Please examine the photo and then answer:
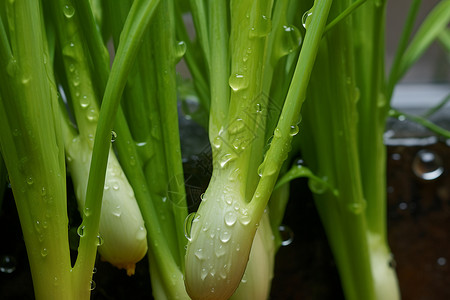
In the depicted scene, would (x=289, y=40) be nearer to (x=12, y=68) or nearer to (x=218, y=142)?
(x=218, y=142)

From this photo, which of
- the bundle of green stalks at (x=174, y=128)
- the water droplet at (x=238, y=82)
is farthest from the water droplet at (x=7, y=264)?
the water droplet at (x=238, y=82)

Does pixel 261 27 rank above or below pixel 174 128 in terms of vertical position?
above

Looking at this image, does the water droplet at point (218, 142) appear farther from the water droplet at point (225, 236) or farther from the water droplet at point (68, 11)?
the water droplet at point (68, 11)

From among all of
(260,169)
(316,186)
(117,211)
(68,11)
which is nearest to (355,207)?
(316,186)

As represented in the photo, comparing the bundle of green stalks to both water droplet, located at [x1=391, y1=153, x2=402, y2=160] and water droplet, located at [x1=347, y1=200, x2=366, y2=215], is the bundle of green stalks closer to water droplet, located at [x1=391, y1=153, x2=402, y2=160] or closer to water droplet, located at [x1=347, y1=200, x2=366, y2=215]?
water droplet, located at [x1=347, y1=200, x2=366, y2=215]

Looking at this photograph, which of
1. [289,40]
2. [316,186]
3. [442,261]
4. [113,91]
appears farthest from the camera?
[442,261]

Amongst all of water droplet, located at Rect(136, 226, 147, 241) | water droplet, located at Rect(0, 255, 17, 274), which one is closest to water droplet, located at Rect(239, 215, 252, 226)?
water droplet, located at Rect(136, 226, 147, 241)
